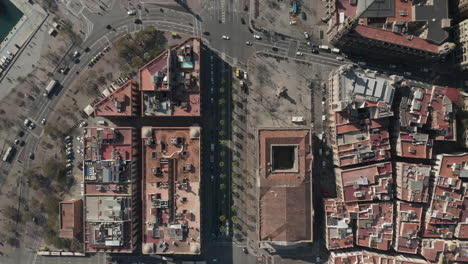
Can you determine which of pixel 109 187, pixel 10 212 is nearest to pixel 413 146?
pixel 109 187

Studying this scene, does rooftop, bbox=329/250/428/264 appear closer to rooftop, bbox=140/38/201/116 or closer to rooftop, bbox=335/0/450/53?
rooftop, bbox=140/38/201/116

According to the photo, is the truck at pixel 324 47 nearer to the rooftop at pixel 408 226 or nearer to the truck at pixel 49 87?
the rooftop at pixel 408 226

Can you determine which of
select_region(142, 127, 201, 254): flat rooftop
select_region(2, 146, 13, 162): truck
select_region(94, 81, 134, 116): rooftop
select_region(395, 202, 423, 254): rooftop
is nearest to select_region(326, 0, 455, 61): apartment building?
select_region(395, 202, 423, 254): rooftop

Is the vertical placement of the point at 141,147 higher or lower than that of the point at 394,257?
higher

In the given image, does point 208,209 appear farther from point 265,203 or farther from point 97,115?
point 97,115

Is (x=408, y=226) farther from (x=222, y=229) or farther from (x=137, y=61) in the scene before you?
(x=137, y=61)

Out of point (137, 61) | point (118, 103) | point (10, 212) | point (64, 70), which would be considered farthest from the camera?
point (10, 212)

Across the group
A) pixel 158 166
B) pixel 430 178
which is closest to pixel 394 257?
pixel 430 178
